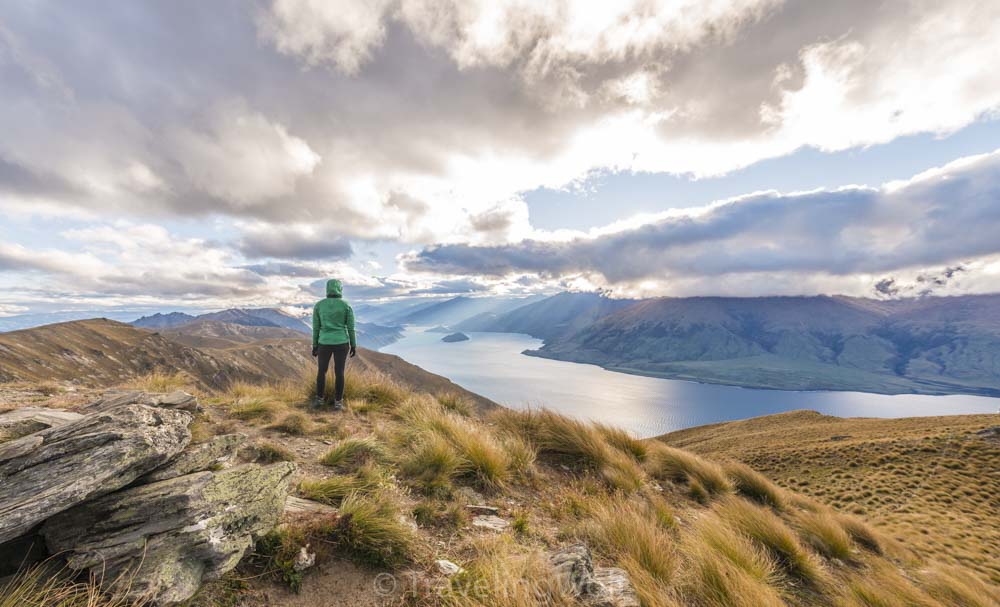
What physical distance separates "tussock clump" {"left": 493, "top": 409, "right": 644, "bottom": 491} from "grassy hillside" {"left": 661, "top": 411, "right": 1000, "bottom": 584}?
33.4 feet

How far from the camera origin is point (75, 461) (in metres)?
3.08

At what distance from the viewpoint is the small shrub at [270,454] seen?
5262 millimetres

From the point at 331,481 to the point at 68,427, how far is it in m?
2.66

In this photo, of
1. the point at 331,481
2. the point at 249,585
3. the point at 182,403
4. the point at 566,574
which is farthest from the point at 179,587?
the point at 182,403

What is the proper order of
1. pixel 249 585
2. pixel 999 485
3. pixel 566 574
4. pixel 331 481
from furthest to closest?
pixel 999 485, pixel 331 481, pixel 566 574, pixel 249 585

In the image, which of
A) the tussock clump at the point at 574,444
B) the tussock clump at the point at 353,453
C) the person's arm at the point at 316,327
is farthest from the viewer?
the person's arm at the point at 316,327

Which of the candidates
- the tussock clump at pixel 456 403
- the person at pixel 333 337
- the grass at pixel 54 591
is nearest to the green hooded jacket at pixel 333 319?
the person at pixel 333 337

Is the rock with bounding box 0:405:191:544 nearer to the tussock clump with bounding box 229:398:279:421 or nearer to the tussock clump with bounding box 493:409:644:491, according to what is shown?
the tussock clump with bounding box 229:398:279:421

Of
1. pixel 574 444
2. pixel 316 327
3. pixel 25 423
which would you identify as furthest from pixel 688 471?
pixel 25 423

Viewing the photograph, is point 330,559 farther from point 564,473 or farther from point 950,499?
point 950,499

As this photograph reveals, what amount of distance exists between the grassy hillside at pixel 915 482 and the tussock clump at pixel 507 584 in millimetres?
13841

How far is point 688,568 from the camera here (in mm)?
4137

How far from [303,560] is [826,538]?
865cm

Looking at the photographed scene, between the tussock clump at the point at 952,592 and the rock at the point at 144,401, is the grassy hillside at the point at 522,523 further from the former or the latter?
the rock at the point at 144,401
